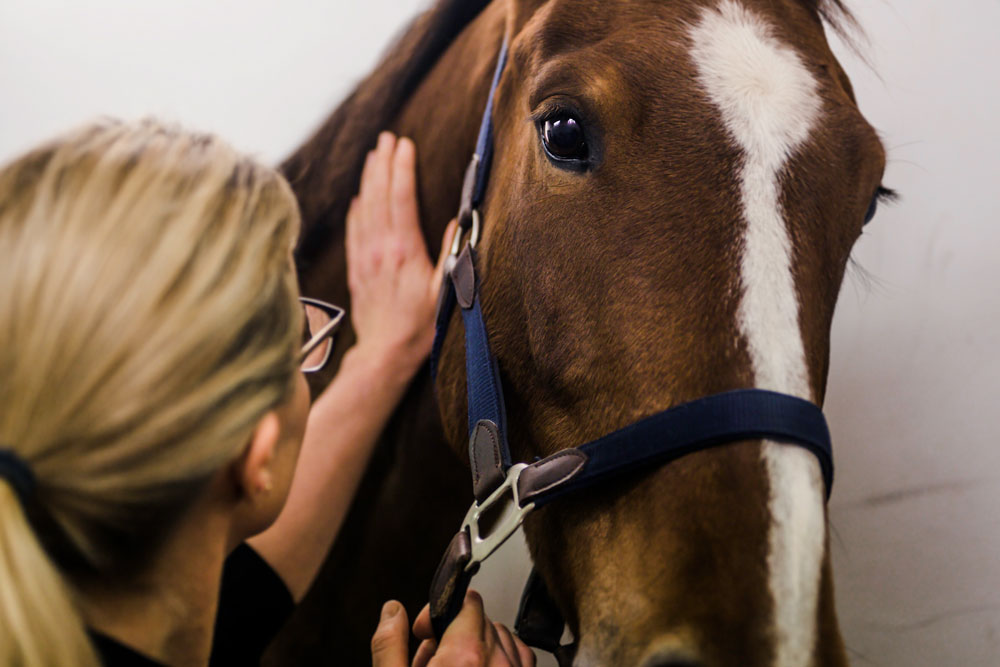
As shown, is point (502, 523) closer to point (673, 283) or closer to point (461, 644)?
point (461, 644)

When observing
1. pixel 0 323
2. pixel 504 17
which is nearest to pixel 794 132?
pixel 504 17

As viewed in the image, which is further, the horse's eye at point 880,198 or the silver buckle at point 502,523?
the horse's eye at point 880,198

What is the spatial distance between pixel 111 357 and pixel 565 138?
16.3 inches

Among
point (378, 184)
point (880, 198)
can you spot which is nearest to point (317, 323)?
point (378, 184)

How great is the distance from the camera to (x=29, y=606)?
35cm

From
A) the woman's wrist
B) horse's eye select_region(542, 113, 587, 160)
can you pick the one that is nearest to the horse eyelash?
horse's eye select_region(542, 113, 587, 160)

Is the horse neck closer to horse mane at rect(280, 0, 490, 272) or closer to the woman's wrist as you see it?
horse mane at rect(280, 0, 490, 272)

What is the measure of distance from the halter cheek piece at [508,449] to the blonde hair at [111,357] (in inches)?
9.6

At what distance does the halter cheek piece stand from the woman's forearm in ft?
0.38

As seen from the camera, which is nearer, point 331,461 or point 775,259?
point 775,259

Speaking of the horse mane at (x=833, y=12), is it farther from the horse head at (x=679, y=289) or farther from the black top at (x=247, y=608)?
the black top at (x=247, y=608)

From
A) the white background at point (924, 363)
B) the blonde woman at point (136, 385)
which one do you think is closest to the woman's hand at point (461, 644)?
the blonde woman at point (136, 385)

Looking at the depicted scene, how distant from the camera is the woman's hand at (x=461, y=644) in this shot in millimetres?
583

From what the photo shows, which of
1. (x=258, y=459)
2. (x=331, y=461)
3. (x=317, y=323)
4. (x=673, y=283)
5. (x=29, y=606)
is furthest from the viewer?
(x=331, y=461)
